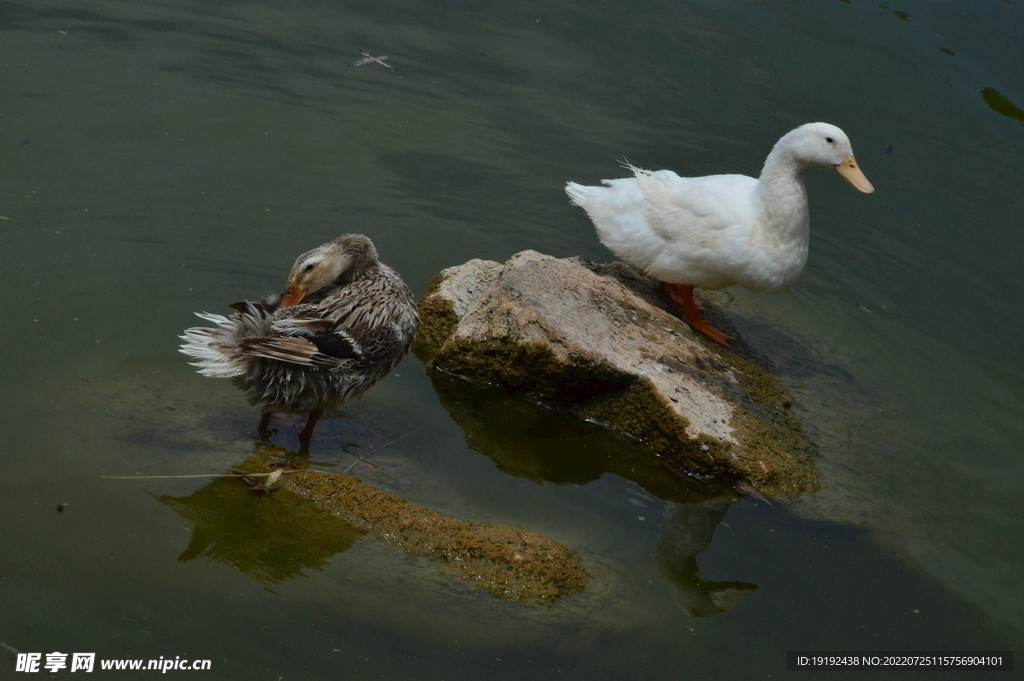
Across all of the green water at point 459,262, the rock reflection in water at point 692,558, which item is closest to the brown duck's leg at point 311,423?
the green water at point 459,262

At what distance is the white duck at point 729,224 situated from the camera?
5992 mm

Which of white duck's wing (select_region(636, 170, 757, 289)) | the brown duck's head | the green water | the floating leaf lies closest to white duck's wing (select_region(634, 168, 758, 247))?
white duck's wing (select_region(636, 170, 757, 289))

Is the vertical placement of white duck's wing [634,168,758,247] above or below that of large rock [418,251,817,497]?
above

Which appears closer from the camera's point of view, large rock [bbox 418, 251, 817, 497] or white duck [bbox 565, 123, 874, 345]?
large rock [bbox 418, 251, 817, 497]

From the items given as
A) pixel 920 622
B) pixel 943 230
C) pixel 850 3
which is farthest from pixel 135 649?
pixel 850 3

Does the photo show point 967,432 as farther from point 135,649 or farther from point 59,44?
point 59,44

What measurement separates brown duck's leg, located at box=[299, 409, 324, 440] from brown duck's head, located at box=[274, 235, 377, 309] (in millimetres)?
630

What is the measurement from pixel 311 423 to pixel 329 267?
88 cm

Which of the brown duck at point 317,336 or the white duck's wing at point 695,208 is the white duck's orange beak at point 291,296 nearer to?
the brown duck at point 317,336

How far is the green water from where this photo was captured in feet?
12.9

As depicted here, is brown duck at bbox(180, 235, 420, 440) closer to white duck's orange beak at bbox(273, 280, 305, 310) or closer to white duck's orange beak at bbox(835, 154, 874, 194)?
white duck's orange beak at bbox(273, 280, 305, 310)

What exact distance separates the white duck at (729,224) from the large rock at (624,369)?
13.8 inches

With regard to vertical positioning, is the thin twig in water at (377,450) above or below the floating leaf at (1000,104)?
below

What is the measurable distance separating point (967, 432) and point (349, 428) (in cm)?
403
